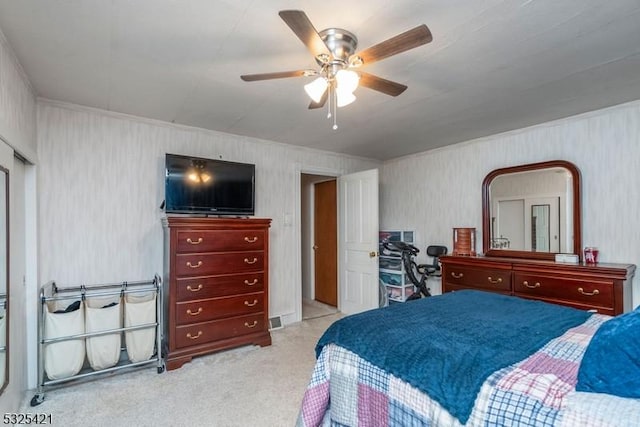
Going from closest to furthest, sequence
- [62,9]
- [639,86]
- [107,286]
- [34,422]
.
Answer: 1. [62,9]
2. [34,422]
3. [639,86]
4. [107,286]

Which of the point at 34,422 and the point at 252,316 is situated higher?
the point at 252,316

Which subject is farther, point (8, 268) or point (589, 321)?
point (8, 268)

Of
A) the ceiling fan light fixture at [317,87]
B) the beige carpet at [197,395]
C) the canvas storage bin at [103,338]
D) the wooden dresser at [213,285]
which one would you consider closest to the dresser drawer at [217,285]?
the wooden dresser at [213,285]

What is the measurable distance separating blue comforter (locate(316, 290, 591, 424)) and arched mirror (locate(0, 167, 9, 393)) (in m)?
1.82

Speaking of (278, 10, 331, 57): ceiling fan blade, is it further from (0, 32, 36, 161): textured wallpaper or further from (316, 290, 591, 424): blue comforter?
(0, 32, 36, 161): textured wallpaper

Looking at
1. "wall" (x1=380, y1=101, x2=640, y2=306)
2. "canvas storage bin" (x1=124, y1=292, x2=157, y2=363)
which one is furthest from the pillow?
"canvas storage bin" (x1=124, y1=292, x2=157, y2=363)

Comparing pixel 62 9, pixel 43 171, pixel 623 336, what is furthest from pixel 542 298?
pixel 43 171

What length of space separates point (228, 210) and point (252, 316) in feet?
3.70

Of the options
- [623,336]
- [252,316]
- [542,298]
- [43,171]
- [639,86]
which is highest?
[639,86]

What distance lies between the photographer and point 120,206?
303 centimetres

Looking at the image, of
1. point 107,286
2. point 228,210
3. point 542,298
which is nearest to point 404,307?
point 542,298

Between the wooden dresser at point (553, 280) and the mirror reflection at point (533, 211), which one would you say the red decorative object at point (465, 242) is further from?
the wooden dresser at point (553, 280)

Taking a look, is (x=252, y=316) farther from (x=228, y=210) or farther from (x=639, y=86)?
(x=639, y=86)

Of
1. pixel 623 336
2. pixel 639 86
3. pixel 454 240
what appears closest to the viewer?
pixel 623 336
